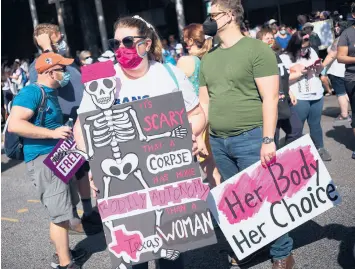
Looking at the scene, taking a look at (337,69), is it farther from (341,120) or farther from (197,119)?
(197,119)

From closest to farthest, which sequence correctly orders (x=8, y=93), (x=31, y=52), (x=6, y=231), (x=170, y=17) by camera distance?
(x=6, y=231) → (x=8, y=93) → (x=170, y=17) → (x=31, y=52)

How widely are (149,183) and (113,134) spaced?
32cm

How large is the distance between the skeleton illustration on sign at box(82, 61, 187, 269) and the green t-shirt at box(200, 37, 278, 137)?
67 centimetres

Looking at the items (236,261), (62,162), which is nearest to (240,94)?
(236,261)

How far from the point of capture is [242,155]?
3375mm

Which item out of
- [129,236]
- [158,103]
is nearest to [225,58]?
[158,103]

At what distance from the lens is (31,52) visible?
990 inches

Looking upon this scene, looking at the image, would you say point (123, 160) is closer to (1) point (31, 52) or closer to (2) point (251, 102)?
(2) point (251, 102)

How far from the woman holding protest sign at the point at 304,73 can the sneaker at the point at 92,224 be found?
2542 mm

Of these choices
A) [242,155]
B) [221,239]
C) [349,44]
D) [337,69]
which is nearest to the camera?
[242,155]

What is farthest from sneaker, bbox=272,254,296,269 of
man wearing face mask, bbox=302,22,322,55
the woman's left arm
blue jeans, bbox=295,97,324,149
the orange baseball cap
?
man wearing face mask, bbox=302,22,322,55

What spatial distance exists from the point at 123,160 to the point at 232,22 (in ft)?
3.86

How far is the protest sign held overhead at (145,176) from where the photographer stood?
2697 mm

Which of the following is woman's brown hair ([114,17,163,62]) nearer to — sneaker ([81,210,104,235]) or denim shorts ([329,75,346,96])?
sneaker ([81,210,104,235])
